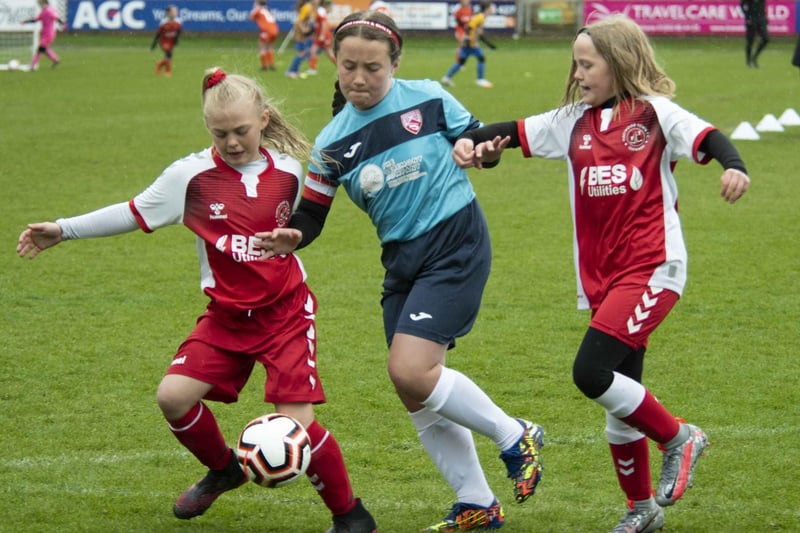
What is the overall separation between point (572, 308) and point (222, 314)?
12.6 feet

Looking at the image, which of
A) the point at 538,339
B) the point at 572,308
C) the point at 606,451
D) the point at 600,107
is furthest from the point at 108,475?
the point at 572,308

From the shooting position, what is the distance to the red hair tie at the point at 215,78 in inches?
170

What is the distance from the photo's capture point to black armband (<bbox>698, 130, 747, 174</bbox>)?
3.90 metres

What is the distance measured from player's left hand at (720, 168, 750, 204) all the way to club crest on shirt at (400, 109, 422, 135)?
1.12 m

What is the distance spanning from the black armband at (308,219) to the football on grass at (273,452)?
2.38 feet

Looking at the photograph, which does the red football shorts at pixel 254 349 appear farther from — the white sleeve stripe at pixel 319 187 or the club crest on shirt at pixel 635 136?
the club crest on shirt at pixel 635 136

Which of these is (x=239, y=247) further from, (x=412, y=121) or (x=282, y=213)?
(x=412, y=121)

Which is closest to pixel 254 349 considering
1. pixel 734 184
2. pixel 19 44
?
pixel 734 184

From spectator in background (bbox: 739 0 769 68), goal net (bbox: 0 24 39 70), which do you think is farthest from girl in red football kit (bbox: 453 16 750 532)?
goal net (bbox: 0 24 39 70)

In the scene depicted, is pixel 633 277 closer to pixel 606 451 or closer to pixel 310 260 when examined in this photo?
pixel 606 451

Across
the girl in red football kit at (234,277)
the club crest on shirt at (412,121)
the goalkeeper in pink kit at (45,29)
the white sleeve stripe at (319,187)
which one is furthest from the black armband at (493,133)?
the goalkeeper in pink kit at (45,29)

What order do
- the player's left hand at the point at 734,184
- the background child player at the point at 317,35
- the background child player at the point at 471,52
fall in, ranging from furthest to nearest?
1. the background child player at the point at 317,35
2. the background child player at the point at 471,52
3. the player's left hand at the point at 734,184

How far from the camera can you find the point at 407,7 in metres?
37.3

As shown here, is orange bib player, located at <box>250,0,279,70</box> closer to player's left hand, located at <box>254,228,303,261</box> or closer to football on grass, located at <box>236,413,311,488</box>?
player's left hand, located at <box>254,228,303,261</box>
